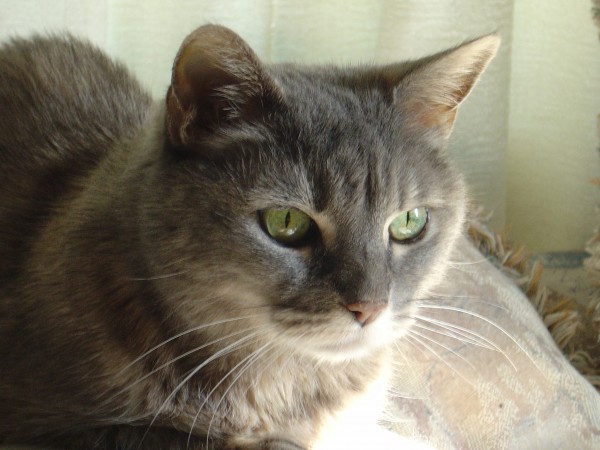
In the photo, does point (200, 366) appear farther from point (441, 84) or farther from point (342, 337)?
point (441, 84)

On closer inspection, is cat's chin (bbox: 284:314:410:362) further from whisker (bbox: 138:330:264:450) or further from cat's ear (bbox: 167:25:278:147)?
cat's ear (bbox: 167:25:278:147)

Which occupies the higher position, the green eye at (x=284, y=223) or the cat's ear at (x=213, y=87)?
the cat's ear at (x=213, y=87)

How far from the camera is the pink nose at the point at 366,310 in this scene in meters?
0.99

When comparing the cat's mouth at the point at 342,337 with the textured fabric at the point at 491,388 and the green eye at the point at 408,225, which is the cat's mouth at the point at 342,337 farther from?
the textured fabric at the point at 491,388

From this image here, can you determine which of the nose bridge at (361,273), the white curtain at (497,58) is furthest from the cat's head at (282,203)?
the white curtain at (497,58)

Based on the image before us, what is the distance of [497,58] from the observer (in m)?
1.66

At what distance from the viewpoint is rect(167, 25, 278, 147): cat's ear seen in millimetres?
949

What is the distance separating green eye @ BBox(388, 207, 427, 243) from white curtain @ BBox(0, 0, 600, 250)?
0.59m

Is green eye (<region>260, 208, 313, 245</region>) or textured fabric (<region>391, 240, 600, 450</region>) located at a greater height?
green eye (<region>260, 208, 313, 245</region>)

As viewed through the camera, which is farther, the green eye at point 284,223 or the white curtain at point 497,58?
the white curtain at point 497,58

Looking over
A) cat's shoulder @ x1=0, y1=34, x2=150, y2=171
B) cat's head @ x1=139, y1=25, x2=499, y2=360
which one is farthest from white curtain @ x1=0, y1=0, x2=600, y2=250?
cat's head @ x1=139, y1=25, x2=499, y2=360

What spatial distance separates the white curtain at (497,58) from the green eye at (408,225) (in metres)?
0.59

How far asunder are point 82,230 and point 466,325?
81 centimetres

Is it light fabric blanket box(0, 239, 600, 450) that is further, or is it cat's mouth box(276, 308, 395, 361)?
light fabric blanket box(0, 239, 600, 450)
